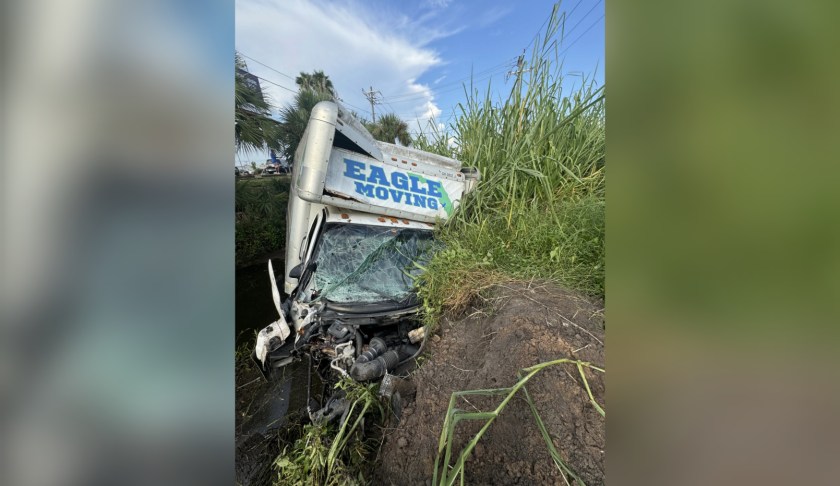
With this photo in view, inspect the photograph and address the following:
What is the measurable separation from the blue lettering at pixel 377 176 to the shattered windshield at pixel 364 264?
1.91ft

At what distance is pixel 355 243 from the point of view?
4.00 meters

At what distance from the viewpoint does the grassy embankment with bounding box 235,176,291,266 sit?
398 inches

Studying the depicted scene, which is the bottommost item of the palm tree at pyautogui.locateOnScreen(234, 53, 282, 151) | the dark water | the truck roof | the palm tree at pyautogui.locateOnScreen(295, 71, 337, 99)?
the dark water

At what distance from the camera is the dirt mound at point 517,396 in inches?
52.9

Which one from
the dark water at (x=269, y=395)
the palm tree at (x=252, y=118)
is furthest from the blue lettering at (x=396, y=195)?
the palm tree at (x=252, y=118)

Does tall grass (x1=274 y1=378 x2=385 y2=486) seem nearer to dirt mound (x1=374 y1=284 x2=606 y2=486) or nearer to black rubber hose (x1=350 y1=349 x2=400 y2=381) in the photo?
dirt mound (x1=374 y1=284 x2=606 y2=486)

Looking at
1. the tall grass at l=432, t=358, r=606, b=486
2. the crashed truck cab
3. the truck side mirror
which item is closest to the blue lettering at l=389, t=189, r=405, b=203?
the crashed truck cab

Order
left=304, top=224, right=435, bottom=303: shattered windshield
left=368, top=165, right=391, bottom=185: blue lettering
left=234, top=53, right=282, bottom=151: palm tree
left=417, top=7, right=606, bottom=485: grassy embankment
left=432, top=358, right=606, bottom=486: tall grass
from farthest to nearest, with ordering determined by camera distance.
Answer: left=234, top=53, right=282, bottom=151: palm tree, left=368, top=165, right=391, bottom=185: blue lettering, left=304, top=224, right=435, bottom=303: shattered windshield, left=417, top=7, right=606, bottom=485: grassy embankment, left=432, top=358, right=606, bottom=486: tall grass

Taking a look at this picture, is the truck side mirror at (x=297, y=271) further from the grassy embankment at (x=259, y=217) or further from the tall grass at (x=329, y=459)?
the grassy embankment at (x=259, y=217)

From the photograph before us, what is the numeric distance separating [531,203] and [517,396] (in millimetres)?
2433

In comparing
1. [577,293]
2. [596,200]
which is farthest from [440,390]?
[596,200]

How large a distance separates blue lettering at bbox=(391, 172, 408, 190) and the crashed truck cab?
0.05 ft
